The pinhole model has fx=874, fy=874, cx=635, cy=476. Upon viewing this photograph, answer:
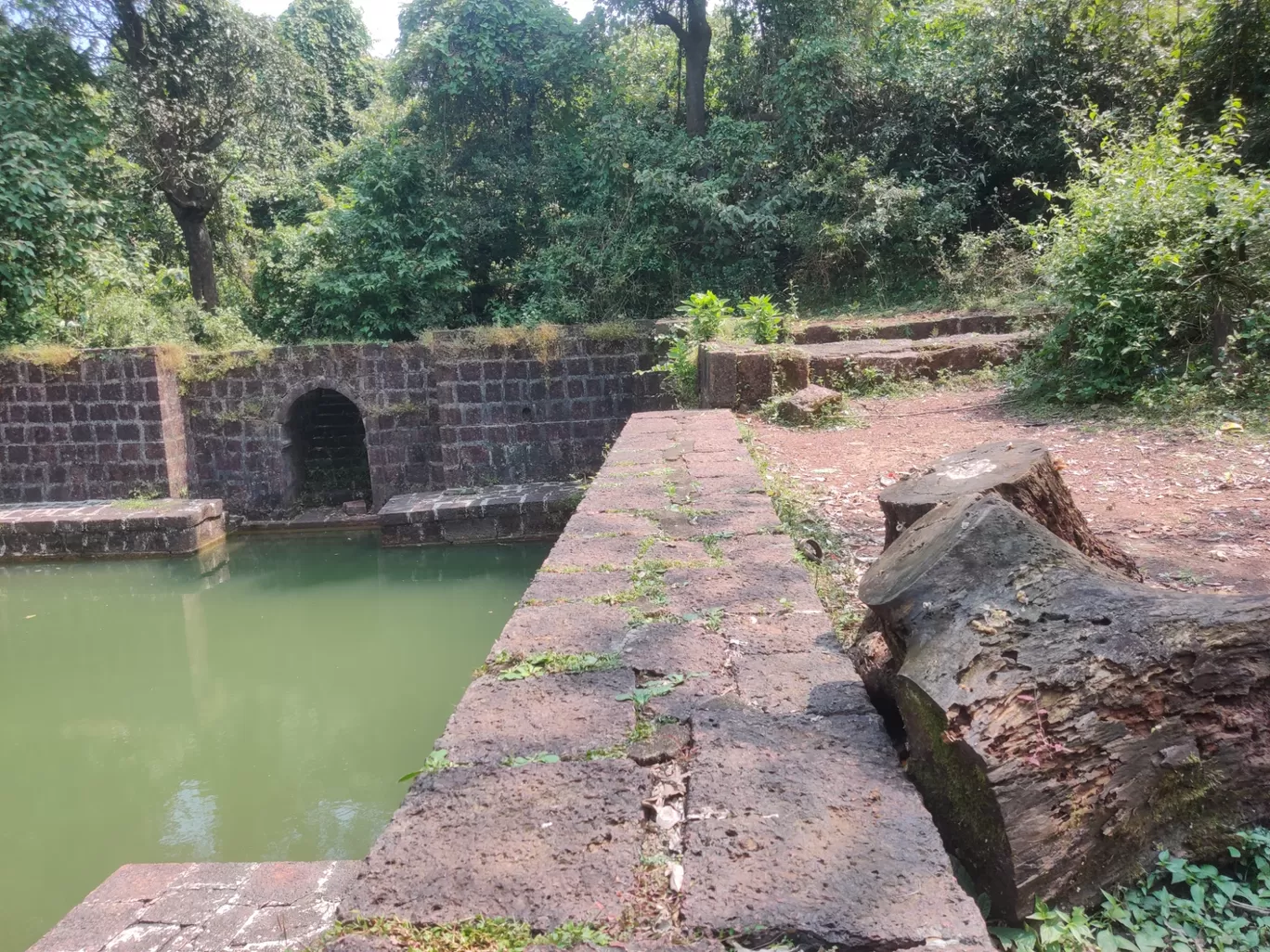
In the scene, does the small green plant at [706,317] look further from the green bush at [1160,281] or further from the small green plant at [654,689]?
the small green plant at [654,689]

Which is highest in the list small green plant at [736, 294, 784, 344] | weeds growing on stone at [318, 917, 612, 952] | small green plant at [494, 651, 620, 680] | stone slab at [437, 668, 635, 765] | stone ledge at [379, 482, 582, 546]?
small green plant at [736, 294, 784, 344]

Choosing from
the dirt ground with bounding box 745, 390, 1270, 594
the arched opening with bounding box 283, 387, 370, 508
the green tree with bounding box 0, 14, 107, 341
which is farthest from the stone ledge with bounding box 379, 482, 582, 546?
the green tree with bounding box 0, 14, 107, 341

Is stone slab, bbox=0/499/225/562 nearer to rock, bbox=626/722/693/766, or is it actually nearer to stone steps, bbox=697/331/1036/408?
stone steps, bbox=697/331/1036/408

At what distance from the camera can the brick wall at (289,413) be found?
29.3 feet

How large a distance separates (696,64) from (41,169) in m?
7.94

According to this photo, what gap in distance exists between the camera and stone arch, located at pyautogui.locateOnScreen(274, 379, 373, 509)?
31.2 feet

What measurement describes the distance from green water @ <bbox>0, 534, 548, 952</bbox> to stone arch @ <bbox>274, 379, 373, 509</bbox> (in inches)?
65.8

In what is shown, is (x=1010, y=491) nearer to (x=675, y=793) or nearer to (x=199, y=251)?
(x=675, y=793)

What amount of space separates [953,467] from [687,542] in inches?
34.3

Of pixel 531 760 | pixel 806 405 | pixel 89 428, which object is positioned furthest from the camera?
pixel 89 428

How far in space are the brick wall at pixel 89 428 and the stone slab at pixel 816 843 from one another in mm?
9258

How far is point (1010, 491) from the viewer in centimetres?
194

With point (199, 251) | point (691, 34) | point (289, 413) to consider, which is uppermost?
point (691, 34)

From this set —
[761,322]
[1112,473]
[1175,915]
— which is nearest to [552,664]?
[1175,915]
